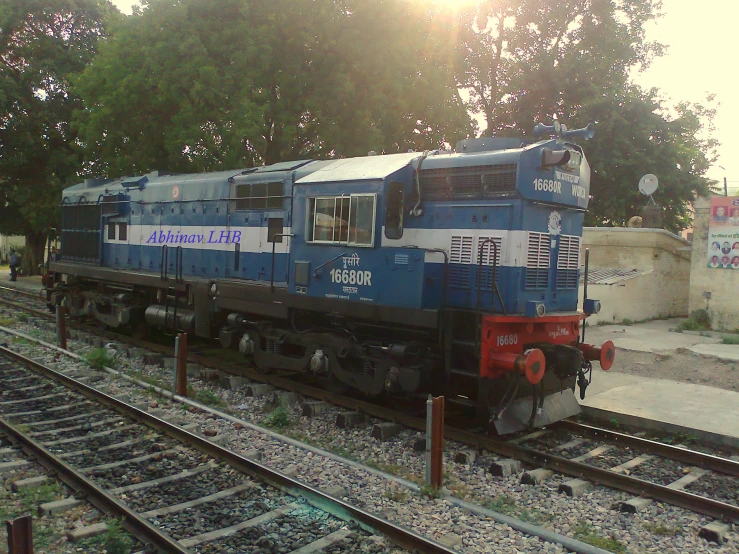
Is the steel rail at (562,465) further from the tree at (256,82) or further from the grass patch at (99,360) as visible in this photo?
the tree at (256,82)

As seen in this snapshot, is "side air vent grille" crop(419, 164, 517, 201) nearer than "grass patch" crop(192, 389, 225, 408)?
Yes

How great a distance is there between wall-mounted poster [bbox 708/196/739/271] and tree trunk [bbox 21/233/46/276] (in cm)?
2946

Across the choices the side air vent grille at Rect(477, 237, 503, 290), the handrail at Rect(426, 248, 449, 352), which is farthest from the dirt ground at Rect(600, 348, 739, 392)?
the handrail at Rect(426, 248, 449, 352)

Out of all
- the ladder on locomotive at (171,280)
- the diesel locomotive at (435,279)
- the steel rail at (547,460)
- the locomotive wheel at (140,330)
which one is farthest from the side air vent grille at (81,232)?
the steel rail at (547,460)

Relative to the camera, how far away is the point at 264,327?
379 inches

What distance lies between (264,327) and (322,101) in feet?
37.7

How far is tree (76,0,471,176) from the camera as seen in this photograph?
1819 cm

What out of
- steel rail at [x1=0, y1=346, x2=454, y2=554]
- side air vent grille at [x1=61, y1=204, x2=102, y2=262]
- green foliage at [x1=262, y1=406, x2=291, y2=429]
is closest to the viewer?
steel rail at [x1=0, y1=346, x2=454, y2=554]

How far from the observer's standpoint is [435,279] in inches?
297

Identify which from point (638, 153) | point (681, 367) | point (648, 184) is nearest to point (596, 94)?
point (638, 153)

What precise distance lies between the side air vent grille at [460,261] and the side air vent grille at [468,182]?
0.55 meters

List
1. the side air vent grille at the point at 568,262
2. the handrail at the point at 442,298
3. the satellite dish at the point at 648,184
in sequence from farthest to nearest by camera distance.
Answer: the satellite dish at the point at 648,184 < the side air vent grille at the point at 568,262 < the handrail at the point at 442,298

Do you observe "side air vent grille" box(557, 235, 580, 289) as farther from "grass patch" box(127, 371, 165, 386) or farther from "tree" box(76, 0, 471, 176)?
"tree" box(76, 0, 471, 176)

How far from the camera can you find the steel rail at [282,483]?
15.3 feet
